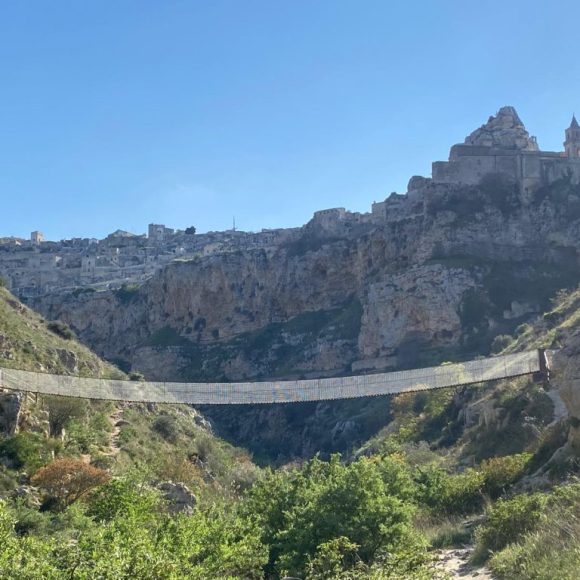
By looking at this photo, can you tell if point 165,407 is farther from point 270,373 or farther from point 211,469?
point 270,373

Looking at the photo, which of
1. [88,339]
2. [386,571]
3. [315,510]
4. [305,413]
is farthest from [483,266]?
[386,571]

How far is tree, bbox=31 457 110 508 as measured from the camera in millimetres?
20391

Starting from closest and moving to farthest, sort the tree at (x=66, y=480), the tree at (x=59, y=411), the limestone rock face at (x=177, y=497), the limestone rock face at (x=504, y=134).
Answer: the limestone rock face at (x=177, y=497)
the tree at (x=66, y=480)
the tree at (x=59, y=411)
the limestone rock face at (x=504, y=134)

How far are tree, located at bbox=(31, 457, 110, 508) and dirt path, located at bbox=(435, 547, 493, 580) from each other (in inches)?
396

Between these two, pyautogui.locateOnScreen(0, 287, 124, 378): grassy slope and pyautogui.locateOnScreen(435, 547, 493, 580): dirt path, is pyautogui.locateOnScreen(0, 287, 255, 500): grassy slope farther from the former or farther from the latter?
pyautogui.locateOnScreen(435, 547, 493, 580): dirt path

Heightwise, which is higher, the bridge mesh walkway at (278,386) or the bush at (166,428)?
the bridge mesh walkway at (278,386)

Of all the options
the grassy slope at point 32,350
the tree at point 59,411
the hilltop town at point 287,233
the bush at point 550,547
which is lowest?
the bush at point 550,547

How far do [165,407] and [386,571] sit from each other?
91.4 ft

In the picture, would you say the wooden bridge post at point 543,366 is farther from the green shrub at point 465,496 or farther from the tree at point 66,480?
the tree at point 66,480

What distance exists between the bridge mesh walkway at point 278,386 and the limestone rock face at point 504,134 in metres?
38.6

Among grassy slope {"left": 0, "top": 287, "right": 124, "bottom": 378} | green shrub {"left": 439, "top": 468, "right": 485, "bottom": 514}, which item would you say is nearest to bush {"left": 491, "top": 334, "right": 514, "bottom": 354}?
grassy slope {"left": 0, "top": 287, "right": 124, "bottom": 378}

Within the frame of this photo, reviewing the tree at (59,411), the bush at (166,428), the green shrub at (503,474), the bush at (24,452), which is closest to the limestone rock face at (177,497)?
the bush at (24,452)

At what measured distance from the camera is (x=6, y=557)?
9.32m

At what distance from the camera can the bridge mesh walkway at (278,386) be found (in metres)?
23.5
